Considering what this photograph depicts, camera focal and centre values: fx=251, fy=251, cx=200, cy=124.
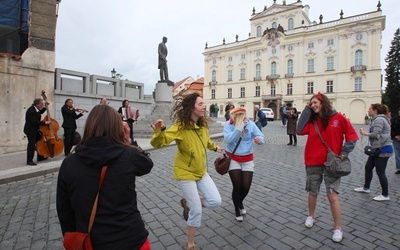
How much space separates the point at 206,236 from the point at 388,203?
11.3 ft

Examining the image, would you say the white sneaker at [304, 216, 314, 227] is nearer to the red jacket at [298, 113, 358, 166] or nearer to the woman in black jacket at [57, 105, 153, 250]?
the red jacket at [298, 113, 358, 166]

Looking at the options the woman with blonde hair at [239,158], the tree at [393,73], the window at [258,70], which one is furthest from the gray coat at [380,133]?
the tree at [393,73]

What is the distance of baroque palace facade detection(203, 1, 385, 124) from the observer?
128 feet

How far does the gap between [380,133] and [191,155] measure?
12.8 ft

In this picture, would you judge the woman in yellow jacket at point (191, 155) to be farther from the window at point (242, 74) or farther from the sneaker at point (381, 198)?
the window at point (242, 74)

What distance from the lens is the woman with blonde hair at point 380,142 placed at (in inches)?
181

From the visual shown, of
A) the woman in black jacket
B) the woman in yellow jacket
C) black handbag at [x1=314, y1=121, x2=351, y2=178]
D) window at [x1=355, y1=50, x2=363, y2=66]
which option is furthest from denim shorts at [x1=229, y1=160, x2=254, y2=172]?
window at [x1=355, y1=50, x2=363, y2=66]

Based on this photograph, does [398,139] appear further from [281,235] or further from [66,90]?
[66,90]

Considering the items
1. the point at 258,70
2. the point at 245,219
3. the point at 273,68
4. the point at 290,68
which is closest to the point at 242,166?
the point at 245,219

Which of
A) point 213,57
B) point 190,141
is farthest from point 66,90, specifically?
point 213,57

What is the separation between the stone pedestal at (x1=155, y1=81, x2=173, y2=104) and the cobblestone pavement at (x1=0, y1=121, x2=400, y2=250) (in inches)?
459

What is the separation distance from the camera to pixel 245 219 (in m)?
3.74

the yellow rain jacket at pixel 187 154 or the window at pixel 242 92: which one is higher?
the window at pixel 242 92

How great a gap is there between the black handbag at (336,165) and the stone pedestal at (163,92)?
14604 millimetres
